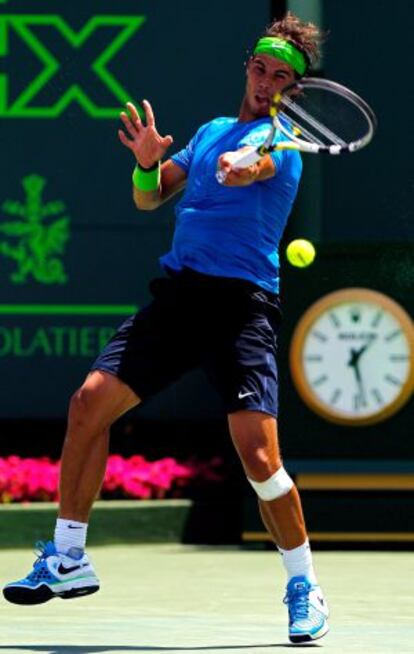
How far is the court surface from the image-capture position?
6.71 metres

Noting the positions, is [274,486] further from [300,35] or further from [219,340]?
[300,35]

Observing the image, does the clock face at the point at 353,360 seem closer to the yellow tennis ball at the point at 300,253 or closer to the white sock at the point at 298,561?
the yellow tennis ball at the point at 300,253

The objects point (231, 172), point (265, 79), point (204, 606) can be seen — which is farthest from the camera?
point (204, 606)

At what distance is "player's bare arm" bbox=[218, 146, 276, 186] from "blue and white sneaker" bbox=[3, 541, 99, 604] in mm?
1287

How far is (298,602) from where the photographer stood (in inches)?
261

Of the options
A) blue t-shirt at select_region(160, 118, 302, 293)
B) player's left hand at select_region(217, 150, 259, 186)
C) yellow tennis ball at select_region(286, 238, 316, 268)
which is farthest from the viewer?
yellow tennis ball at select_region(286, 238, 316, 268)

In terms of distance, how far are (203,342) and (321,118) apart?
0.83 m

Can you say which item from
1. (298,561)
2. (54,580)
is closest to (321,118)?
(298,561)

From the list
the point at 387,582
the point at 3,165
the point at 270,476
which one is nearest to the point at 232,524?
the point at 387,582

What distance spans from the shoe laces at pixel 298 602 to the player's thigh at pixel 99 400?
811 millimetres

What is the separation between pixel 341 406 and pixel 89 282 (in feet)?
6.53

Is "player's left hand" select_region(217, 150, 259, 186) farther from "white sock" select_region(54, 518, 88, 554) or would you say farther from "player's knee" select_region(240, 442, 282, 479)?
"white sock" select_region(54, 518, 88, 554)

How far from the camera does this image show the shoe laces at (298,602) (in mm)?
6633

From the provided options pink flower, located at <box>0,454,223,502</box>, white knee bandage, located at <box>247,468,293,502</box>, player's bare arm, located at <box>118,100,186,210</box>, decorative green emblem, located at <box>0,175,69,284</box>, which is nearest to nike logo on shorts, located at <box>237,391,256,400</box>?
white knee bandage, located at <box>247,468,293,502</box>
